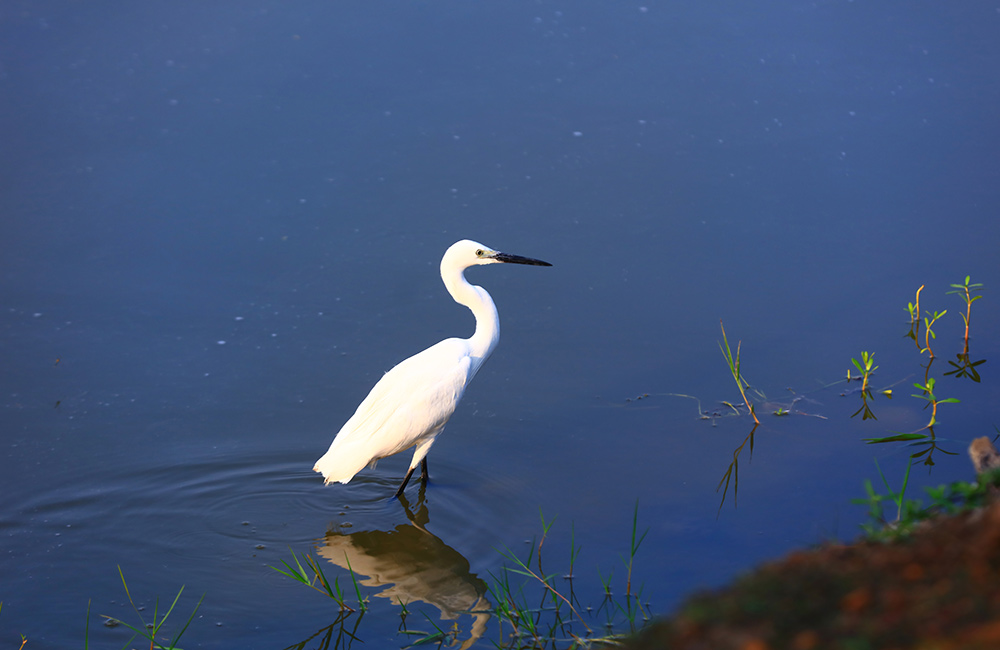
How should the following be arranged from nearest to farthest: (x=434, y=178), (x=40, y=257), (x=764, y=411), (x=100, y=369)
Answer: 1. (x=764, y=411)
2. (x=100, y=369)
3. (x=40, y=257)
4. (x=434, y=178)

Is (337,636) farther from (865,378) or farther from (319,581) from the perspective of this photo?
(865,378)

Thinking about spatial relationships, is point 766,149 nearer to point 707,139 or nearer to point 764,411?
point 707,139

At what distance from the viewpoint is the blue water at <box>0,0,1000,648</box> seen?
440cm

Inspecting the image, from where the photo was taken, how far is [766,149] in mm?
7254

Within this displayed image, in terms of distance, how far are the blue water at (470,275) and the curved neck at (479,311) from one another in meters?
0.47

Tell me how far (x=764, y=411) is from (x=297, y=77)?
5209mm

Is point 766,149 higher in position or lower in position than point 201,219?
higher

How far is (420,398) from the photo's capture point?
185 inches

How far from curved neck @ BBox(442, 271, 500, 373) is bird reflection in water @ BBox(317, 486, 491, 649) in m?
0.88

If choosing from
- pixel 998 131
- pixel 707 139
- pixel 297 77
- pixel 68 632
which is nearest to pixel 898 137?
pixel 998 131

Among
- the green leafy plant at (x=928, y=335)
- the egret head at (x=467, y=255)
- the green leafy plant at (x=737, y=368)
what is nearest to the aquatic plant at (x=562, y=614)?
the green leafy plant at (x=737, y=368)

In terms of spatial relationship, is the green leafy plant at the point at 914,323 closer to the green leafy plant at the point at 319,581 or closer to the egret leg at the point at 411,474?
the egret leg at the point at 411,474

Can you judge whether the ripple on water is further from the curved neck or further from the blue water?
the curved neck

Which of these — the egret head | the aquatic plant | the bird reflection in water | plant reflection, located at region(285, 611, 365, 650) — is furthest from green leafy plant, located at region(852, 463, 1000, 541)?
the egret head
